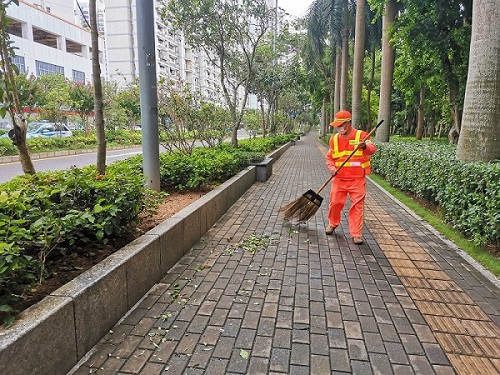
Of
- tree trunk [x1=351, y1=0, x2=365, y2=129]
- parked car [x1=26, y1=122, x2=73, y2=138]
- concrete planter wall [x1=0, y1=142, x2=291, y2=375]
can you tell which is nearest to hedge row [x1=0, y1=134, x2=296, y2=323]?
concrete planter wall [x1=0, y1=142, x2=291, y2=375]

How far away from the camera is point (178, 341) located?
2.59 meters

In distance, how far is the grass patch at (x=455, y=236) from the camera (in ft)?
12.8

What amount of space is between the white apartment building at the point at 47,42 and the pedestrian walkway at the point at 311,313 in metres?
31.2

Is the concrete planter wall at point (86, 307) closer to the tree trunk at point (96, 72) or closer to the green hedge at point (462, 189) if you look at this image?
the tree trunk at point (96, 72)

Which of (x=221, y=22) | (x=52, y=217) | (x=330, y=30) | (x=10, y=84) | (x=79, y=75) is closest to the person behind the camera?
(x=52, y=217)

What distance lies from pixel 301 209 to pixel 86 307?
364 centimetres

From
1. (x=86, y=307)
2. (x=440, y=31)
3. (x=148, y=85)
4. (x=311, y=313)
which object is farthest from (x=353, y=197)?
(x=440, y=31)

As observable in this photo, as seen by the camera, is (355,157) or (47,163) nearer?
(355,157)

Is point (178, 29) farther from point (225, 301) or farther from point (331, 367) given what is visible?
point (331, 367)

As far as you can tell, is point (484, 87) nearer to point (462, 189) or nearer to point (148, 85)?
point (462, 189)

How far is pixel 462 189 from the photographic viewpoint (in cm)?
473

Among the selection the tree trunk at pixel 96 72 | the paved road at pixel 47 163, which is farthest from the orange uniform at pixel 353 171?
the paved road at pixel 47 163

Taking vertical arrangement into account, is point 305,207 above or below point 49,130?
below

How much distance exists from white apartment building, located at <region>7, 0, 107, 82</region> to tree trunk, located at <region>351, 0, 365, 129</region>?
78.5ft
